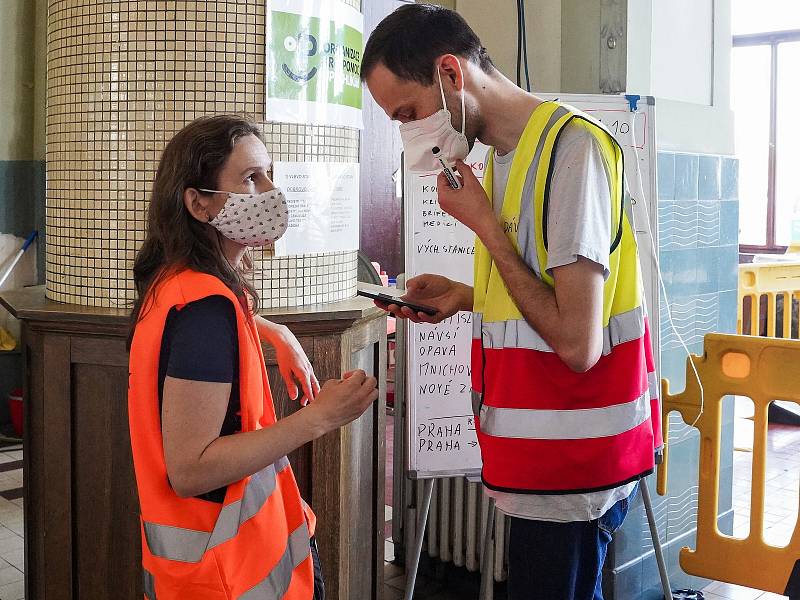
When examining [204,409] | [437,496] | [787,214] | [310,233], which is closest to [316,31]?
[310,233]

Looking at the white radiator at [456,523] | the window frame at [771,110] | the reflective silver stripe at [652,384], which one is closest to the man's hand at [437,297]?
the reflective silver stripe at [652,384]

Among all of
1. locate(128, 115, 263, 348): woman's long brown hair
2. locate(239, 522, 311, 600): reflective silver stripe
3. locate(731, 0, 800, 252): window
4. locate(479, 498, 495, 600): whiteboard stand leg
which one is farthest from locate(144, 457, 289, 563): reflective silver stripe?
locate(731, 0, 800, 252): window

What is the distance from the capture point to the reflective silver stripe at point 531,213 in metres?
1.45

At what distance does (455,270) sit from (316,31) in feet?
2.88

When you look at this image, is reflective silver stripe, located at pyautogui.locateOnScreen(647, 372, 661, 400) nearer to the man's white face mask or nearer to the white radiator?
the man's white face mask

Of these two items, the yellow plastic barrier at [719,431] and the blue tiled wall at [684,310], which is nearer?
the yellow plastic barrier at [719,431]

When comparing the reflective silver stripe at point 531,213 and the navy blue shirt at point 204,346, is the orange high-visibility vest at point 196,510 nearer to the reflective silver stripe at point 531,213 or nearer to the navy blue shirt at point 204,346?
the navy blue shirt at point 204,346

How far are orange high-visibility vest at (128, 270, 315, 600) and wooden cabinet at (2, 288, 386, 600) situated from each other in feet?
2.73

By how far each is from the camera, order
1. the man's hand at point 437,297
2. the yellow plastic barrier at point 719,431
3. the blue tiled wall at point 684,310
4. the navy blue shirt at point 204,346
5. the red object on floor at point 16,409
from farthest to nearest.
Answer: the red object on floor at point 16,409 → the blue tiled wall at point 684,310 → the yellow plastic barrier at point 719,431 → the man's hand at point 437,297 → the navy blue shirt at point 204,346

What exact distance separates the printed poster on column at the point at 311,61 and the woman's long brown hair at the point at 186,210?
2.55 feet

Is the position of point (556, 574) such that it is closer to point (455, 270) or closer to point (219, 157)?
point (219, 157)

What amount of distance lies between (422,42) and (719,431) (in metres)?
2.08

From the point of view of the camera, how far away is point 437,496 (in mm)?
3340

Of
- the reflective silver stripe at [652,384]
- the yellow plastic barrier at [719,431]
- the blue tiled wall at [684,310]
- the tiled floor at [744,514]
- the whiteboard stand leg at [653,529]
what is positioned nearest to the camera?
the reflective silver stripe at [652,384]
